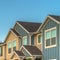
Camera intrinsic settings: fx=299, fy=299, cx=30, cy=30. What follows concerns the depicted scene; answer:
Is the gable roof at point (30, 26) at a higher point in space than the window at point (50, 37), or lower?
higher

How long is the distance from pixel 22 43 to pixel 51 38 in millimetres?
10030

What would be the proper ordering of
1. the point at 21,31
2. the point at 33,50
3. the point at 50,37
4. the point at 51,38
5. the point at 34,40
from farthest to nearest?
the point at 21,31
the point at 34,40
the point at 33,50
the point at 50,37
the point at 51,38

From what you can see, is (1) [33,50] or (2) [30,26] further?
(2) [30,26]

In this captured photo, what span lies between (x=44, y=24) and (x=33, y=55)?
416cm

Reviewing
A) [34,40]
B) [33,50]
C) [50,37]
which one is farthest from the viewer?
[34,40]

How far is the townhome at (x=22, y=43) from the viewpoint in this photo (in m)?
39.1

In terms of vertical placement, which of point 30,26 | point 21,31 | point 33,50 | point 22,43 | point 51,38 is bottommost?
point 33,50

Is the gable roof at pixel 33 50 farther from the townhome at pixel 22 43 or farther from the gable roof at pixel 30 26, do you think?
the gable roof at pixel 30 26

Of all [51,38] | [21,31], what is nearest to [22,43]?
[21,31]

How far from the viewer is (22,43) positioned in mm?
44719

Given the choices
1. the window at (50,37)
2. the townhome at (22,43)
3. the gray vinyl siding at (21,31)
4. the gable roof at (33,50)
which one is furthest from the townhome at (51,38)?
the gray vinyl siding at (21,31)

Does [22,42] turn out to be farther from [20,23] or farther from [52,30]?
[52,30]

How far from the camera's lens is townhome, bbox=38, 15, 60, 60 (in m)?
34.0

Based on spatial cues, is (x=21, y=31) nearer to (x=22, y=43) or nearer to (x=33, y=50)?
(x=22, y=43)
